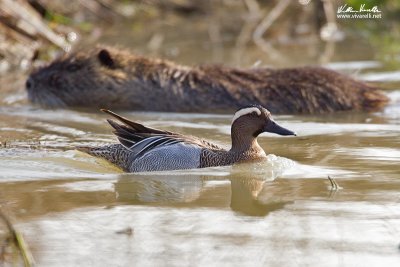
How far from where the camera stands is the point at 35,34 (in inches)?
460

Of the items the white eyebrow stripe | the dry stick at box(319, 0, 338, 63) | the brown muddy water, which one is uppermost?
the dry stick at box(319, 0, 338, 63)

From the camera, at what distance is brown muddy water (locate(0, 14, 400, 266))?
4094mm

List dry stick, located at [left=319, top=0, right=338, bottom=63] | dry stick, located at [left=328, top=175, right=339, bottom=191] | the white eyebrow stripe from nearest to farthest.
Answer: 1. dry stick, located at [left=328, top=175, right=339, bottom=191]
2. the white eyebrow stripe
3. dry stick, located at [left=319, top=0, right=338, bottom=63]

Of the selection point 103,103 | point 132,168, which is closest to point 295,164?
point 132,168

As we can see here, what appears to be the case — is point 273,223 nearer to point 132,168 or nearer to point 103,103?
point 132,168

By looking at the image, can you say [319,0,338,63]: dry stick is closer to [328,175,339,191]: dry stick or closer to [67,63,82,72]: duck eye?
[67,63,82,72]: duck eye

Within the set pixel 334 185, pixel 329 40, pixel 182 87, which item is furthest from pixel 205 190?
pixel 329 40

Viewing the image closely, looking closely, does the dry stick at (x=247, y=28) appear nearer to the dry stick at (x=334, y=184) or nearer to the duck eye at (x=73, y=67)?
the duck eye at (x=73, y=67)

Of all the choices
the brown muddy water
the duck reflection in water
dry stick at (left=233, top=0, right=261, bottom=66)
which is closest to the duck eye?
the brown muddy water

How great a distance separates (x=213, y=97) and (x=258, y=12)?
7430 mm

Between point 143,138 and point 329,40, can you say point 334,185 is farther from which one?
point 329,40

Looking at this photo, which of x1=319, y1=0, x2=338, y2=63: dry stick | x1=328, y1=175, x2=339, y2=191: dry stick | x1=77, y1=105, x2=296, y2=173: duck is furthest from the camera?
x1=319, y1=0, x2=338, y2=63: dry stick

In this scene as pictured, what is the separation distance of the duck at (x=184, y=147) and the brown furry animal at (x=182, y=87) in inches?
110

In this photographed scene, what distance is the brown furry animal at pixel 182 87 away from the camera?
8922mm
